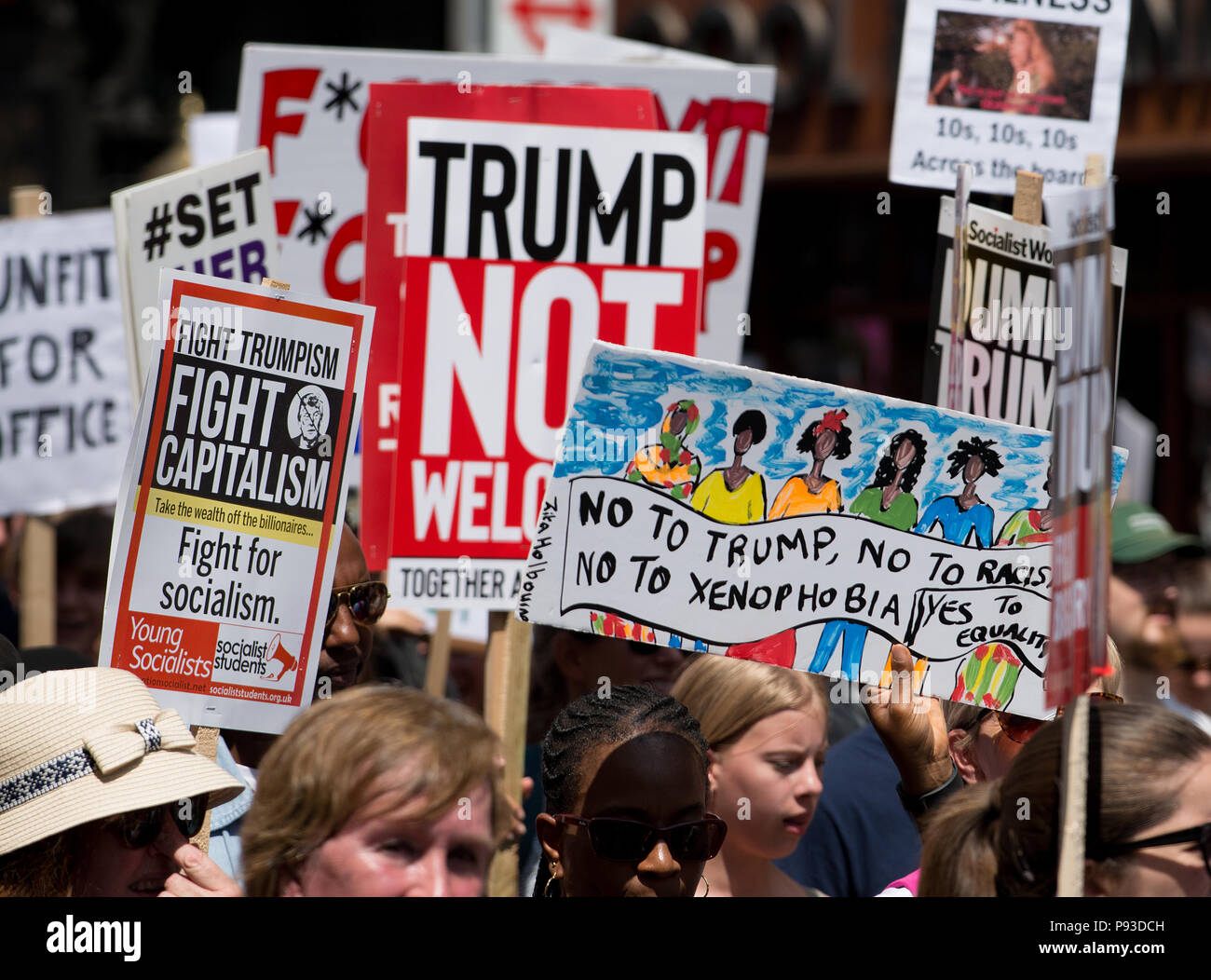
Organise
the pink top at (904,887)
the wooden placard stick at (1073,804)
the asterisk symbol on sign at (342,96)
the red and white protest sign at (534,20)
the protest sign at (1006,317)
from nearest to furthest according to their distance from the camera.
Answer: the wooden placard stick at (1073,804)
the pink top at (904,887)
the protest sign at (1006,317)
the asterisk symbol on sign at (342,96)
the red and white protest sign at (534,20)

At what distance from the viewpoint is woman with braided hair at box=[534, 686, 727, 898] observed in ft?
Answer: 8.46

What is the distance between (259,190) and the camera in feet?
12.8

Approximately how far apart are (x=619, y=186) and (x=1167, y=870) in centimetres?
213

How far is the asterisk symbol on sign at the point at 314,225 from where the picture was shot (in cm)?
478

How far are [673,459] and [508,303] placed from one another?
94cm

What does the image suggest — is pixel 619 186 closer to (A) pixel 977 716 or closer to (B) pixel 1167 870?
(A) pixel 977 716

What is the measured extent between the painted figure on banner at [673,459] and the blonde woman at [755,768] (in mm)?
450

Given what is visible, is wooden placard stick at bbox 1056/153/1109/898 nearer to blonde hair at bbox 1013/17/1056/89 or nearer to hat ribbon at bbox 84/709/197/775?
hat ribbon at bbox 84/709/197/775

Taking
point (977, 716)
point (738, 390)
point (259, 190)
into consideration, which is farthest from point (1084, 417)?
point (259, 190)

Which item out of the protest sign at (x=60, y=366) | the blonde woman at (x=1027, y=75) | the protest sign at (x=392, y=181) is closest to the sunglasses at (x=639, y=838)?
the protest sign at (x=392, y=181)

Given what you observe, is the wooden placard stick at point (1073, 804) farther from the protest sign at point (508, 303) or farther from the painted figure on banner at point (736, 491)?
the protest sign at point (508, 303)

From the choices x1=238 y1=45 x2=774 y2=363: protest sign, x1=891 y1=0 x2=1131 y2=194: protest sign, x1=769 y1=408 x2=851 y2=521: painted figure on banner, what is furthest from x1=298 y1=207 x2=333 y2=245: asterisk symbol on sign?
x1=769 y1=408 x2=851 y2=521: painted figure on banner

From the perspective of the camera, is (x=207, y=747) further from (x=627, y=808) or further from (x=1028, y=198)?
(x=1028, y=198)
